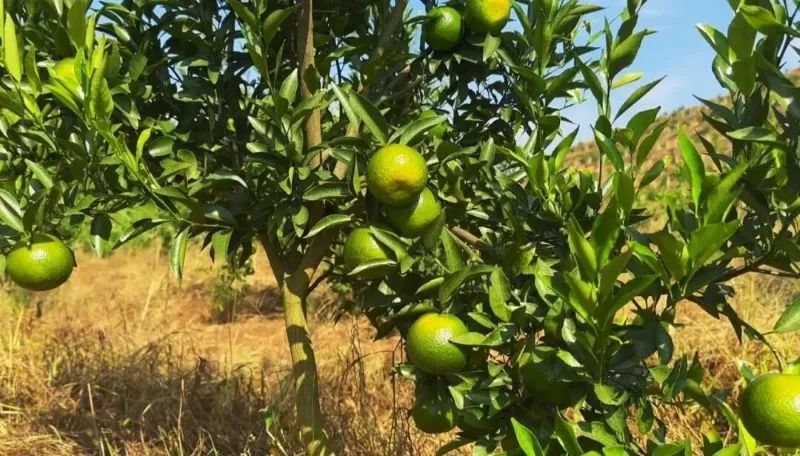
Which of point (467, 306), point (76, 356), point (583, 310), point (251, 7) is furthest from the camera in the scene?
point (76, 356)

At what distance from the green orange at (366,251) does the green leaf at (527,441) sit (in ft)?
1.34

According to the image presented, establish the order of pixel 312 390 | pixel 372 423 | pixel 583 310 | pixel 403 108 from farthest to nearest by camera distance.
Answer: pixel 372 423
pixel 403 108
pixel 312 390
pixel 583 310

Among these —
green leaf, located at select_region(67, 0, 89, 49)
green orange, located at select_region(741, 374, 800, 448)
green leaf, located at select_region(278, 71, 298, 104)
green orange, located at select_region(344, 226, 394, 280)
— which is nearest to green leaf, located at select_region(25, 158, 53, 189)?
green leaf, located at select_region(67, 0, 89, 49)

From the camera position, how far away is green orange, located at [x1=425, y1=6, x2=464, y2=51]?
1616 mm

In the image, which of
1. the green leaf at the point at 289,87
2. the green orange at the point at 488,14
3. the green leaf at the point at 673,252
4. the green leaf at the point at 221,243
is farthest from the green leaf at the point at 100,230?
the green leaf at the point at 673,252

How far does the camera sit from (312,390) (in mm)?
1828

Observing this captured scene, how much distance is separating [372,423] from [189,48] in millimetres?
1820

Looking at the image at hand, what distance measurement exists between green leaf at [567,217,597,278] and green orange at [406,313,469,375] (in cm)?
31

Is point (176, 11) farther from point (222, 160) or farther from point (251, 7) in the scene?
point (222, 160)

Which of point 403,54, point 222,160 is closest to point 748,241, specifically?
point 403,54

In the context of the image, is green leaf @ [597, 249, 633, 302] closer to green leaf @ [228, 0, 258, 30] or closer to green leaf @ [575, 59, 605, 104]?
green leaf @ [575, 59, 605, 104]

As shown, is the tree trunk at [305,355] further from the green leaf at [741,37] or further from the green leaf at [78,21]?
the green leaf at [741,37]

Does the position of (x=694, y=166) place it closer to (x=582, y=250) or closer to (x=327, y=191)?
(x=582, y=250)

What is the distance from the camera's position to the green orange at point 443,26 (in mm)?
1616
